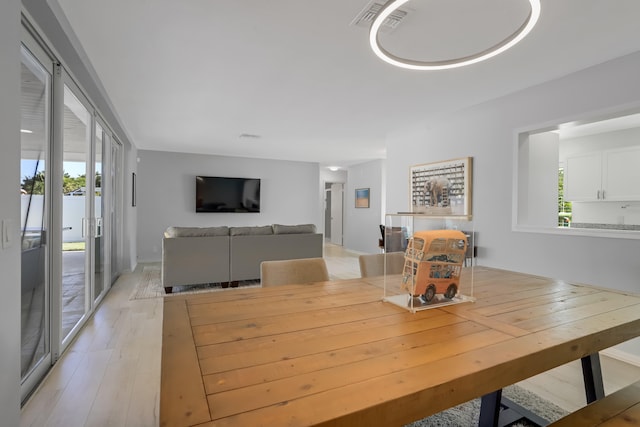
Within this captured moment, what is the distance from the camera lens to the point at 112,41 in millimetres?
2357

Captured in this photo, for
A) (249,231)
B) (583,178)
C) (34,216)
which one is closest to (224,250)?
(249,231)

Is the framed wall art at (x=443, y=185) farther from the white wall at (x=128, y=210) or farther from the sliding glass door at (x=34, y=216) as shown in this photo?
the white wall at (x=128, y=210)

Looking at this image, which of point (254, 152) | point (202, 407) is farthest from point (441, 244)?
point (254, 152)

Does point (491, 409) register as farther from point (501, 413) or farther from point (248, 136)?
point (248, 136)

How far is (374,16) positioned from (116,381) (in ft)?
9.32

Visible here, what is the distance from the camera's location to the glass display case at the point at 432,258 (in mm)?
1225

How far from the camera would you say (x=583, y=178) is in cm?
479

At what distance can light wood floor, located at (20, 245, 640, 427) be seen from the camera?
1738mm

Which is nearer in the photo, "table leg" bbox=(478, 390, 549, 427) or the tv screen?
"table leg" bbox=(478, 390, 549, 427)

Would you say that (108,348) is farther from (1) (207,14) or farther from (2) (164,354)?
(1) (207,14)

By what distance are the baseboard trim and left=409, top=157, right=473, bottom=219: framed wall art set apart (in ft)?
5.60

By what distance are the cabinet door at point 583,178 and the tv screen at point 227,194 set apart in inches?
234

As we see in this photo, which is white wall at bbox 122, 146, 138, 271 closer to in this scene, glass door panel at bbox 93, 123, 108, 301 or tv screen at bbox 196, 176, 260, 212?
glass door panel at bbox 93, 123, 108, 301

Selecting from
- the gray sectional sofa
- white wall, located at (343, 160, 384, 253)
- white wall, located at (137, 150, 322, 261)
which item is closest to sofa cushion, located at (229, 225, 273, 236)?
the gray sectional sofa
